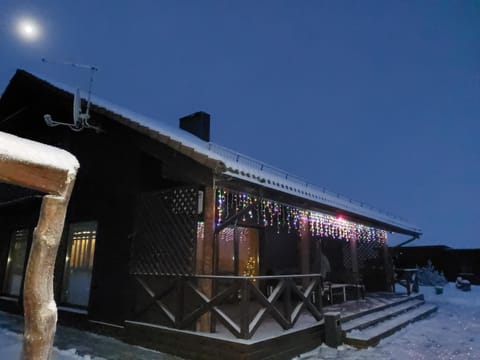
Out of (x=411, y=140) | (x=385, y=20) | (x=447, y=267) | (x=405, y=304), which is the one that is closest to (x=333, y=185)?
(x=411, y=140)

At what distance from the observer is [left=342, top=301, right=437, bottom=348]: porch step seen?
17.9 ft

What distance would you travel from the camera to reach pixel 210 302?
4656 mm

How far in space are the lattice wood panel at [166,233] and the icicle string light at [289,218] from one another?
2.23 feet

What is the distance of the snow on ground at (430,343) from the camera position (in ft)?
16.2

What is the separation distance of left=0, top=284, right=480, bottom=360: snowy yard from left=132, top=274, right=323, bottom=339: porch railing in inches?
20.7

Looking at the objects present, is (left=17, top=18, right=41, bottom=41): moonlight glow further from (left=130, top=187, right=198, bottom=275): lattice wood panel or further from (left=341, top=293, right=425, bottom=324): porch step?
(left=341, top=293, right=425, bottom=324): porch step

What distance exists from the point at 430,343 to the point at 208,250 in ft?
13.8

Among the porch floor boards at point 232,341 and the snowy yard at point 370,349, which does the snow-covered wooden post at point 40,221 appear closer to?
the porch floor boards at point 232,341

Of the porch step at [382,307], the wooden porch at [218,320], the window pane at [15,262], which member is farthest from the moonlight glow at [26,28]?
the porch step at [382,307]

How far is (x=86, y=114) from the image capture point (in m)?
6.76

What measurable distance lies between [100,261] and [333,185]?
112 m

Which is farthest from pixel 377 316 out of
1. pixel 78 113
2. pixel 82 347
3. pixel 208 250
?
pixel 78 113

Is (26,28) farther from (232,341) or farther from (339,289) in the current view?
(232,341)

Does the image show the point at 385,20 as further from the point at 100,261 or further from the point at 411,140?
the point at 100,261
